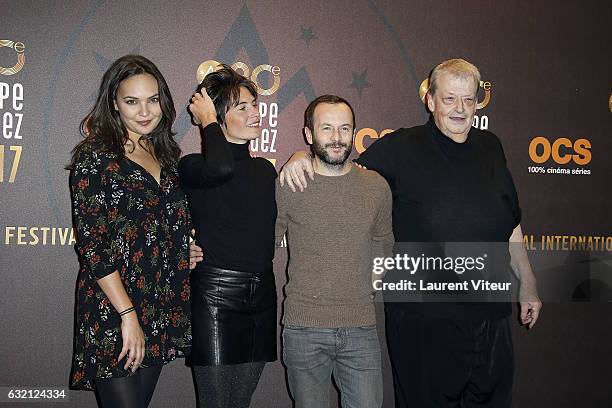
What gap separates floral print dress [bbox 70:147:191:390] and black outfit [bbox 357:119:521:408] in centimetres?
95

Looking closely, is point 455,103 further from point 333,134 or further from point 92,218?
point 92,218

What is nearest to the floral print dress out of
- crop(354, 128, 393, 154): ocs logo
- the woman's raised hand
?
the woman's raised hand

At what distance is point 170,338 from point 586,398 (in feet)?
8.27

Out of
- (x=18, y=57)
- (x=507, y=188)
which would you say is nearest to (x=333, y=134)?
(x=507, y=188)

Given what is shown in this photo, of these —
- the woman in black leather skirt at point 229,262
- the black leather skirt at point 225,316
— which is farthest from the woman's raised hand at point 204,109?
the black leather skirt at point 225,316

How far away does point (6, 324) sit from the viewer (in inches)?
114

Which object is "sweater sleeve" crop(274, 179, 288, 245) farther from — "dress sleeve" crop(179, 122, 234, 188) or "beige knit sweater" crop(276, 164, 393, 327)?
"dress sleeve" crop(179, 122, 234, 188)

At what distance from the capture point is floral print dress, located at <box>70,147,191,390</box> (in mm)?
1904

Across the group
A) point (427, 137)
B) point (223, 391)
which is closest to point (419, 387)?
point (223, 391)

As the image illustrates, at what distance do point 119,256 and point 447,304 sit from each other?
133 cm

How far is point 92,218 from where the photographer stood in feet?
6.21

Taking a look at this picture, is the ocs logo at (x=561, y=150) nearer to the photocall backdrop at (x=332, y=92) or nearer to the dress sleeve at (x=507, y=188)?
the photocall backdrop at (x=332, y=92)

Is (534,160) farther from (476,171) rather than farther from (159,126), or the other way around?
(159,126)

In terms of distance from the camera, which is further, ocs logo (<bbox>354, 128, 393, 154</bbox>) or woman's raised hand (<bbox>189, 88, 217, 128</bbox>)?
ocs logo (<bbox>354, 128, 393, 154</bbox>)
